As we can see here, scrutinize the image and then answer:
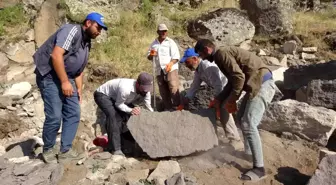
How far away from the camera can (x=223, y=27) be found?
370 inches

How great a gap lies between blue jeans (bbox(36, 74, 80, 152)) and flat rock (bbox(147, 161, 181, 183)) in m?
1.04

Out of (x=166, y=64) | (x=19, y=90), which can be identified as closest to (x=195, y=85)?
(x=166, y=64)

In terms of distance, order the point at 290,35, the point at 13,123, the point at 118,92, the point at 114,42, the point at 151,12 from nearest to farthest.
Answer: the point at 118,92
the point at 13,123
the point at 114,42
the point at 290,35
the point at 151,12

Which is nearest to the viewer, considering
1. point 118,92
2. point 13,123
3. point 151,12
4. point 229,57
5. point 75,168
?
point 229,57

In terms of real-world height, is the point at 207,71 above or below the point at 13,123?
above

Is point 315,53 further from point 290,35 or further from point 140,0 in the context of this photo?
point 140,0

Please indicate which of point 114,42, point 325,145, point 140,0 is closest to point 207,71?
point 325,145

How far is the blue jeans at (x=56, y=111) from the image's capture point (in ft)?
12.9

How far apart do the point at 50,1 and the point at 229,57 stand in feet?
21.8

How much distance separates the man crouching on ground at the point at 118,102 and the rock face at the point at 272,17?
256 inches

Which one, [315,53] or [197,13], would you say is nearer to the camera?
[315,53]

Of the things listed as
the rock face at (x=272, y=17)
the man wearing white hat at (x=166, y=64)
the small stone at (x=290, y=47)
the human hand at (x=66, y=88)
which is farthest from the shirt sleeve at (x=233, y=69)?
the rock face at (x=272, y=17)

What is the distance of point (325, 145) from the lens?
4.93m

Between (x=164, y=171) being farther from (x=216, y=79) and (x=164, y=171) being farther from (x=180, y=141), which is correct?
(x=216, y=79)
